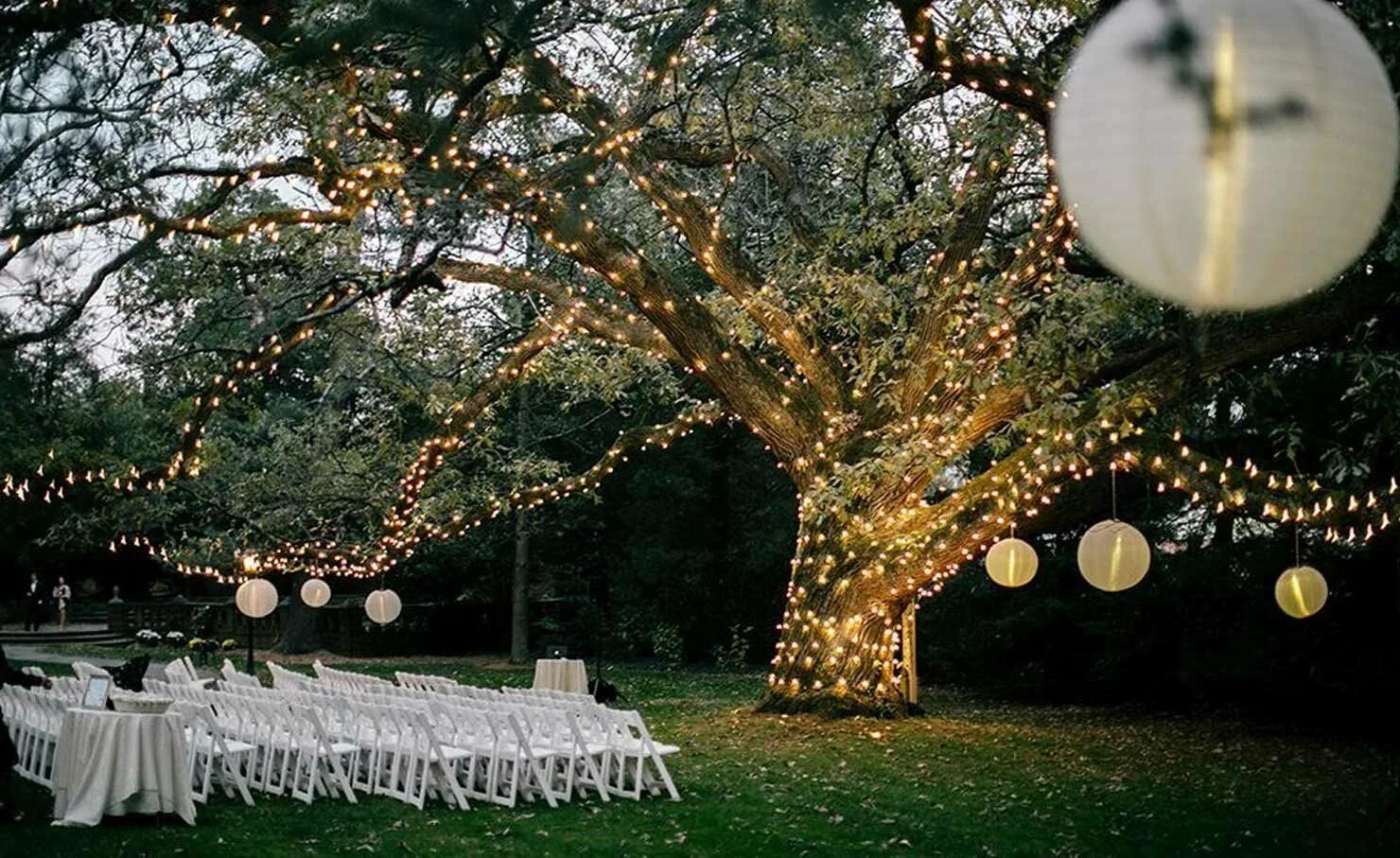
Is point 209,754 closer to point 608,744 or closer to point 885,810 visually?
point 608,744

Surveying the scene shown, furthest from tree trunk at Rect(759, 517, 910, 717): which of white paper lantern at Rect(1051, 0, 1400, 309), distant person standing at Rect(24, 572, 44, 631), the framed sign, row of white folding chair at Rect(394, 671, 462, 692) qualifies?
distant person standing at Rect(24, 572, 44, 631)

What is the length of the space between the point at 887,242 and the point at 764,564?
12.9 meters

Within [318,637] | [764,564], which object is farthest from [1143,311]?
[318,637]

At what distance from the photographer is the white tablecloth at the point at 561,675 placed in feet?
50.0

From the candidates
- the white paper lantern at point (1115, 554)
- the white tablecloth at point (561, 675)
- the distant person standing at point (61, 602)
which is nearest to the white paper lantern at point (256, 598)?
the white tablecloth at point (561, 675)

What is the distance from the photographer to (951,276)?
12.8 meters

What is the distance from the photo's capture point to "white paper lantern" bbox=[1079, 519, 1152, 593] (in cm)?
1009

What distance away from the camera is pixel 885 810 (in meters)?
8.77

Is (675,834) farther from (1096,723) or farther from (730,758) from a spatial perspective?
(1096,723)

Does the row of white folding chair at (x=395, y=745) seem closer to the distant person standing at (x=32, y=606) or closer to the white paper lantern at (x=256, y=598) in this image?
the white paper lantern at (x=256, y=598)

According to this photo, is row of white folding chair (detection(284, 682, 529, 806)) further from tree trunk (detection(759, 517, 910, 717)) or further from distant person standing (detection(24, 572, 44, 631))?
distant person standing (detection(24, 572, 44, 631))

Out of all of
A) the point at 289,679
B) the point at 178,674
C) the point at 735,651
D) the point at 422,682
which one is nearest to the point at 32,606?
the point at 735,651

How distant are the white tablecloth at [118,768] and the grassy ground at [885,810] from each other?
13 cm

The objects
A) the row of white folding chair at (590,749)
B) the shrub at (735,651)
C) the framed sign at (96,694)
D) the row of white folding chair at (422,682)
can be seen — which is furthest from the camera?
the shrub at (735,651)
